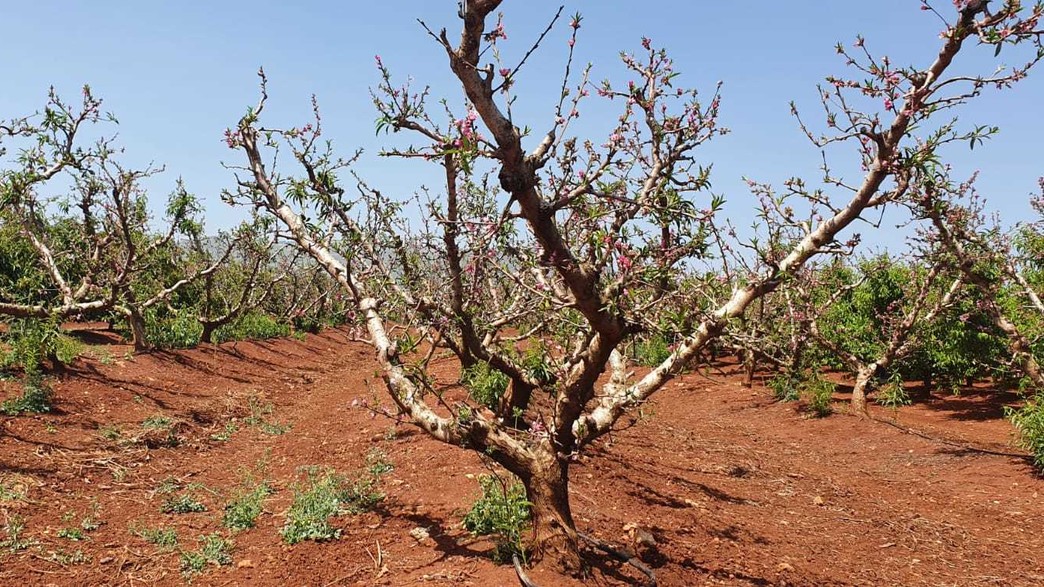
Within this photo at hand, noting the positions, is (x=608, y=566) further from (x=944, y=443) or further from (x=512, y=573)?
(x=944, y=443)

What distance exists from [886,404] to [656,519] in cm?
1307

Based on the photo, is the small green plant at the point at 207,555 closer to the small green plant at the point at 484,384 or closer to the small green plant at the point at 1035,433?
the small green plant at the point at 484,384

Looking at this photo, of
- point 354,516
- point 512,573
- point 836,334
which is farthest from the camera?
point 836,334

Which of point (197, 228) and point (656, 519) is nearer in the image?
point (656, 519)

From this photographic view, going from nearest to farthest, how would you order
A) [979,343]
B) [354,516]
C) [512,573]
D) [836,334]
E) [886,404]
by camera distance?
[512,573] < [354,516] < [979,343] < [886,404] < [836,334]

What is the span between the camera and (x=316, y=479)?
7957 mm

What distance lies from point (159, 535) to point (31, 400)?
554 centimetres

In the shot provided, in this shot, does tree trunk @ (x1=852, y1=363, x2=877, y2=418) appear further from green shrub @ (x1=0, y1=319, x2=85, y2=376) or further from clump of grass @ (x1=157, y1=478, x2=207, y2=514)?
green shrub @ (x1=0, y1=319, x2=85, y2=376)

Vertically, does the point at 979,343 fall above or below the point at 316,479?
above

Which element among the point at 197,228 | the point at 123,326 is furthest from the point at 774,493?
the point at 123,326

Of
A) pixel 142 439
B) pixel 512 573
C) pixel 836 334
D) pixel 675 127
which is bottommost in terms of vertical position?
pixel 142 439

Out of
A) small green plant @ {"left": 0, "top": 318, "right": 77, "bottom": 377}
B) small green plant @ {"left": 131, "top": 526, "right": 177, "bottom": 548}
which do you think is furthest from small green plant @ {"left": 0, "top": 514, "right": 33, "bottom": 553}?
small green plant @ {"left": 0, "top": 318, "right": 77, "bottom": 377}

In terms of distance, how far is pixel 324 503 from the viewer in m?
6.61

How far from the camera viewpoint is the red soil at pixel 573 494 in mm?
5582
